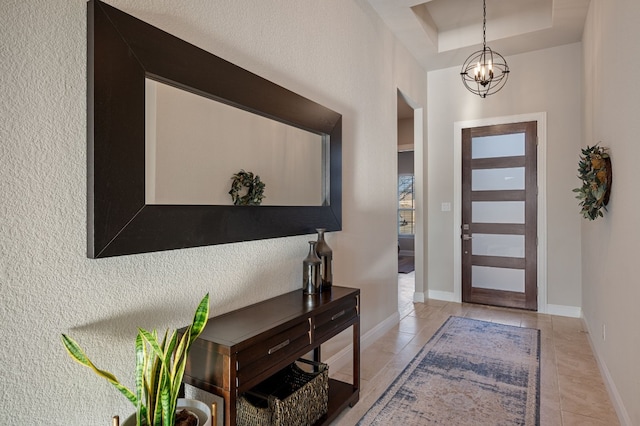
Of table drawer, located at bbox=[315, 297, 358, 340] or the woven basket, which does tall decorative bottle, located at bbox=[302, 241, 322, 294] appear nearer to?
table drawer, located at bbox=[315, 297, 358, 340]

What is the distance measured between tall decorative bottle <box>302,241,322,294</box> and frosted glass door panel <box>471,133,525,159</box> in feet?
10.9

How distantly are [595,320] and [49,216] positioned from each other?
3.79 m

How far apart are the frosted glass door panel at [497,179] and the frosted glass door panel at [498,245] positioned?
60 centimetres

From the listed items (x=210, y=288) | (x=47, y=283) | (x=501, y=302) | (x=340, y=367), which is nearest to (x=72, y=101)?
(x=47, y=283)

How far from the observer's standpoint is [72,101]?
124 cm

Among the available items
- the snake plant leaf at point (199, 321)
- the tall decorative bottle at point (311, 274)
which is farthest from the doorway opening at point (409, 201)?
the snake plant leaf at point (199, 321)

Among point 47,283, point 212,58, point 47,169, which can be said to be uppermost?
point 212,58

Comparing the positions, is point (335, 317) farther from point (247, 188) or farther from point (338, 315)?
point (247, 188)

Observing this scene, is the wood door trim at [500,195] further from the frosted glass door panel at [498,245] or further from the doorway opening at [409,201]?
the doorway opening at [409,201]

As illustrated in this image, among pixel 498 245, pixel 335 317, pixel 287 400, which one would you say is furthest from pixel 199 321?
pixel 498 245

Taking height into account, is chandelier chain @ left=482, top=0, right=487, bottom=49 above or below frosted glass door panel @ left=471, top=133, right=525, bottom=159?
above

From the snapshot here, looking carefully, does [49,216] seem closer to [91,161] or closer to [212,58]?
[91,161]

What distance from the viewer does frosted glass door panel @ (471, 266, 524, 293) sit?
14.7 feet

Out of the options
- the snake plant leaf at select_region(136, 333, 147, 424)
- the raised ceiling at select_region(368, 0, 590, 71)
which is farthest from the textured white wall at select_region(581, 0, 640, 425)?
the snake plant leaf at select_region(136, 333, 147, 424)
